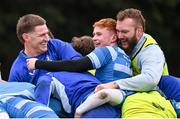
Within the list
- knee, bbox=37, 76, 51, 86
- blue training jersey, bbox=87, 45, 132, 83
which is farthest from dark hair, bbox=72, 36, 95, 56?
knee, bbox=37, 76, 51, 86

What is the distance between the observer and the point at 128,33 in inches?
231

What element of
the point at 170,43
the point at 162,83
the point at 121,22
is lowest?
the point at 170,43

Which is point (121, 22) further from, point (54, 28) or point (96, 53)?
point (54, 28)

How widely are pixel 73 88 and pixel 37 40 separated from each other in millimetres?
736

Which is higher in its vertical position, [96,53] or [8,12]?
[96,53]

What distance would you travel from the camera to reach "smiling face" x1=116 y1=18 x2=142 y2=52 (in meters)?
5.84

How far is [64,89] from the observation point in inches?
221

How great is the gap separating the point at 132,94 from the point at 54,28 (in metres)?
11.1

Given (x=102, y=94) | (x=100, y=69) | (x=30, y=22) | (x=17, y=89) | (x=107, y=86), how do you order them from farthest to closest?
(x=30, y=22), (x=100, y=69), (x=17, y=89), (x=107, y=86), (x=102, y=94)

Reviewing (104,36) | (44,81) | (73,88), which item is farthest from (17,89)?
(104,36)

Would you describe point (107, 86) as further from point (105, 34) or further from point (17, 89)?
point (17, 89)

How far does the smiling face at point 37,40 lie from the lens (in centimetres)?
617

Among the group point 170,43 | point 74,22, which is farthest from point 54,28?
point 170,43

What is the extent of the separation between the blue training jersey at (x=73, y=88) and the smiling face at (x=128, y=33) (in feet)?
1.30
